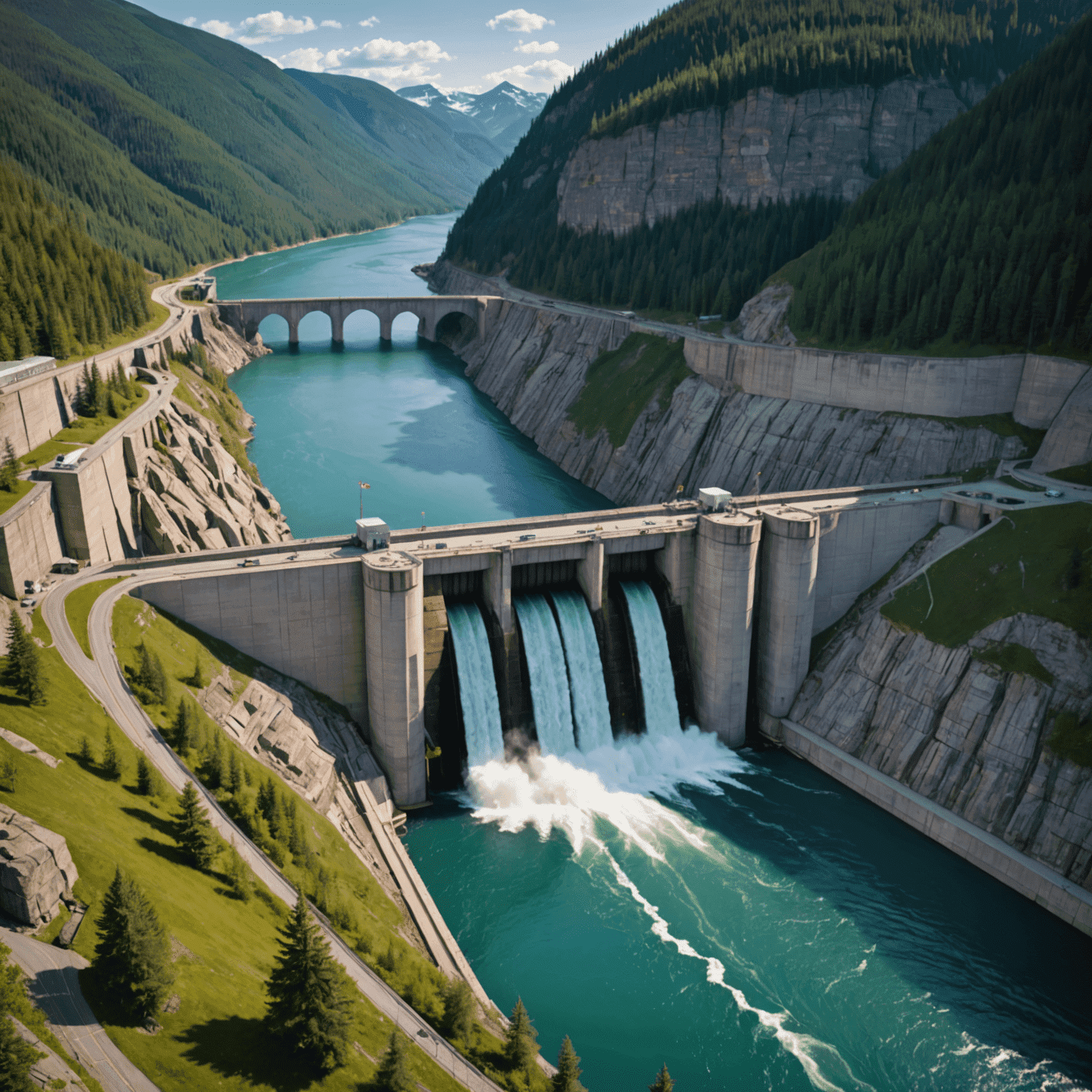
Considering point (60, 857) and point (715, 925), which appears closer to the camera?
point (60, 857)

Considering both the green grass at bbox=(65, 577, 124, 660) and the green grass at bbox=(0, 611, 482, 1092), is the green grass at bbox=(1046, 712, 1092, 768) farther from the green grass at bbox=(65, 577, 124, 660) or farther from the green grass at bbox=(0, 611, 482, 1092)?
the green grass at bbox=(65, 577, 124, 660)

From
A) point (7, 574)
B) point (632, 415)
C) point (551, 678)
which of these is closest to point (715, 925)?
point (551, 678)

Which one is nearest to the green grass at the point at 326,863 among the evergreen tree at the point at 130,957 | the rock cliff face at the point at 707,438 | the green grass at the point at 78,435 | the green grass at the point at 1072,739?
the evergreen tree at the point at 130,957

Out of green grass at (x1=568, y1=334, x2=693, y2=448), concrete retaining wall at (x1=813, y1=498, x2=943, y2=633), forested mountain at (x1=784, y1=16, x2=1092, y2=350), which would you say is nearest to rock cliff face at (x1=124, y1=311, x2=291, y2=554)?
green grass at (x1=568, y1=334, x2=693, y2=448)

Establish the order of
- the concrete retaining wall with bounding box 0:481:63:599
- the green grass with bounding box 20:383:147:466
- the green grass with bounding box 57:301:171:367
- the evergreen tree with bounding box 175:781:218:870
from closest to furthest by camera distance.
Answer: the evergreen tree with bounding box 175:781:218:870, the concrete retaining wall with bounding box 0:481:63:599, the green grass with bounding box 20:383:147:466, the green grass with bounding box 57:301:171:367

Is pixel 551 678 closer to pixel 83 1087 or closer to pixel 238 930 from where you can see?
pixel 238 930

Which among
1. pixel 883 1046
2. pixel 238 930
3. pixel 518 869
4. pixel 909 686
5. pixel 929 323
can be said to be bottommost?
pixel 883 1046
